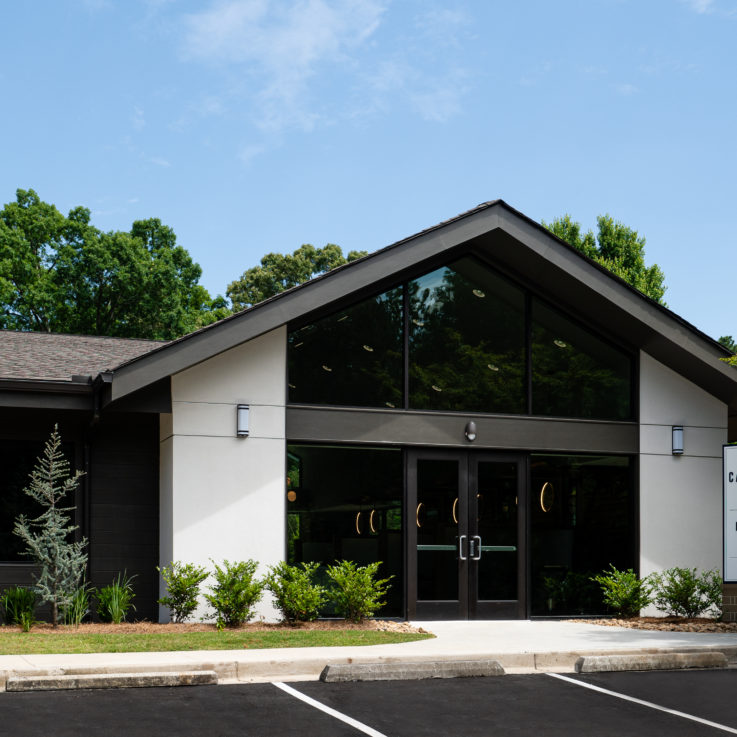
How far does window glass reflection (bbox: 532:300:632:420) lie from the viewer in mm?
14969

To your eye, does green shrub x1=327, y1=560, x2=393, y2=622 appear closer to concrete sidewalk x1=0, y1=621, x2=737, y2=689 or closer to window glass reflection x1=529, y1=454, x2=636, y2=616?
concrete sidewalk x1=0, y1=621, x2=737, y2=689

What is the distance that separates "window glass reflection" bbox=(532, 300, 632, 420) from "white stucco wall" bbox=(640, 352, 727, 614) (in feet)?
1.12

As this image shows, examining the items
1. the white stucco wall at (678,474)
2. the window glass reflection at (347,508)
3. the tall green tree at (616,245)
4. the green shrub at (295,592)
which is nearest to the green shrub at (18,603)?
the green shrub at (295,592)

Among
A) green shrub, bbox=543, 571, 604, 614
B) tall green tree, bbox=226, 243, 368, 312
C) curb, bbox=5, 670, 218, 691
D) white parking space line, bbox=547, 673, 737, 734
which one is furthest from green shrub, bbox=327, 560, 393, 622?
tall green tree, bbox=226, 243, 368, 312

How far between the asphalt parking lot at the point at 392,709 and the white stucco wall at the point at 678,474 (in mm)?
5854

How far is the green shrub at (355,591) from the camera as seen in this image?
1291 cm

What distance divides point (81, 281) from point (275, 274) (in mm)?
11324


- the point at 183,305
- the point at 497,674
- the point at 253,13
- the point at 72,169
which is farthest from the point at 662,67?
the point at 497,674

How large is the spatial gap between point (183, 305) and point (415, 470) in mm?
30401

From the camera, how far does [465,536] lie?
14.1m

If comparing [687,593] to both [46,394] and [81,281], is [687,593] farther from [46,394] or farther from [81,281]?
[81,281]

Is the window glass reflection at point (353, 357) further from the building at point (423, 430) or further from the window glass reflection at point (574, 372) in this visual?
the window glass reflection at point (574, 372)

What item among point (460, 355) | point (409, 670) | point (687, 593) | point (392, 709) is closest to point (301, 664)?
point (409, 670)

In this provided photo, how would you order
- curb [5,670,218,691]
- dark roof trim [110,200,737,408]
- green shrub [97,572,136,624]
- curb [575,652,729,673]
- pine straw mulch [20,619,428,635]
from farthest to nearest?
green shrub [97,572,136,624], dark roof trim [110,200,737,408], pine straw mulch [20,619,428,635], curb [575,652,729,673], curb [5,670,218,691]
